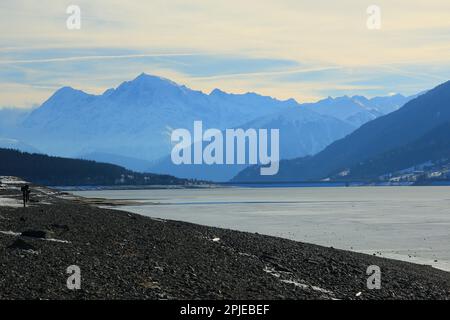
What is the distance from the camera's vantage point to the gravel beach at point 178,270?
35094 millimetres

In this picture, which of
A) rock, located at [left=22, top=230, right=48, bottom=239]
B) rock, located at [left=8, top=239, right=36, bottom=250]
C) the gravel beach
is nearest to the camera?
the gravel beach

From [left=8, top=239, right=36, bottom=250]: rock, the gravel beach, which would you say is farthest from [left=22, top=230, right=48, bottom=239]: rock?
[left=8, top=239, right=36, bottom=250]: rock

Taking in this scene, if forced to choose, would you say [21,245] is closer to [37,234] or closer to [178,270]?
[37,234]

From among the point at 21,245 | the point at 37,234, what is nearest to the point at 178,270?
the point at 21,245

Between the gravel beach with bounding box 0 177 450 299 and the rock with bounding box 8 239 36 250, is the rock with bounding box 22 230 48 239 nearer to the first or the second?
the gravel beach with bounding box 0 177 450 299

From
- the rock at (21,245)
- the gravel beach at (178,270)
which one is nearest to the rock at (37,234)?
the gravel beach at (178,270)

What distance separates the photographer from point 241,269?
45344mm

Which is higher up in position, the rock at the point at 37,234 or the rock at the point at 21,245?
the rock at the point at 37,234

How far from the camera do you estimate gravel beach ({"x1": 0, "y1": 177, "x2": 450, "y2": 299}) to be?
35094mm

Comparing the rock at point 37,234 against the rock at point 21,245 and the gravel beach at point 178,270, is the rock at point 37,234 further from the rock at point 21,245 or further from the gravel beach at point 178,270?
the rock at point 21,245

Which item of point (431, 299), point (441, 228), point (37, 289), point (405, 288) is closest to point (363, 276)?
point (405, 288)

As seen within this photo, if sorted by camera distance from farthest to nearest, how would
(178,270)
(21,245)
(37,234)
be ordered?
(37,234), (21,245), (178,270)

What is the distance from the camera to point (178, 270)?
41531mm
